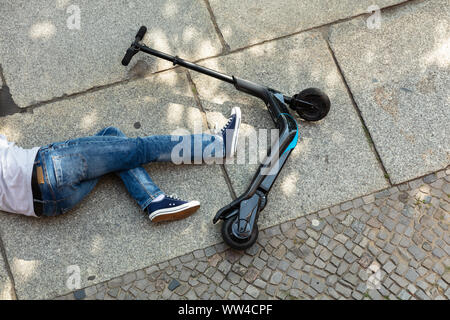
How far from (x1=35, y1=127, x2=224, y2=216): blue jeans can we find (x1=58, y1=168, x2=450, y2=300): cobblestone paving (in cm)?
62

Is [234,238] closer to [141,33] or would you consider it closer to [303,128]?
[303,128]

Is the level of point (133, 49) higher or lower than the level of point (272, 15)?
higher

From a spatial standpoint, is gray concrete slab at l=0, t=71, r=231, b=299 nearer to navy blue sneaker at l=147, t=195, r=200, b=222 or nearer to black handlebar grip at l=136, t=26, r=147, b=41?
navy blue sneaker at l=147, t=195, r=200, b=222

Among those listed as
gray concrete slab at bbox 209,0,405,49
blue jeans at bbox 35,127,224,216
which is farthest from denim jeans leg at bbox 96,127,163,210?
gray concrete slab at bbox 209,0,405,49

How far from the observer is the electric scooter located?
3379mm

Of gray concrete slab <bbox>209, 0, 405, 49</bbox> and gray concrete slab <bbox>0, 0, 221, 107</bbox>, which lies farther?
gray concrete slab <bbox>209, 0, 405, 49</bbox>

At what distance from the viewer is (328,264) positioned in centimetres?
347

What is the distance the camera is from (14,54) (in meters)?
3.89

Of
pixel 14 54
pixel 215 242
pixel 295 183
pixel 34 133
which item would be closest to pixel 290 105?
pixel 295 183

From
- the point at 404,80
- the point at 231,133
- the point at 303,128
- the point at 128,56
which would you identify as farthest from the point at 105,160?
the point at 404,80

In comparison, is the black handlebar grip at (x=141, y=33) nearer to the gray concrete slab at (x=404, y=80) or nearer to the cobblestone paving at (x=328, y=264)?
the gray concrete slab at (x=404, y=80)

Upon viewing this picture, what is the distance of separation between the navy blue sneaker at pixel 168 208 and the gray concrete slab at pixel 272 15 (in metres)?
1.48

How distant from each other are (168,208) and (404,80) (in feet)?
7.36
